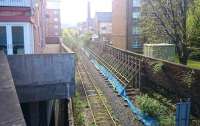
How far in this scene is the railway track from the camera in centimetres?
1280

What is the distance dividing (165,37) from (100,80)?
18.9ft

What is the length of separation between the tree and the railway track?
19.3 feet

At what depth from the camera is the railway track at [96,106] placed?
504 inches

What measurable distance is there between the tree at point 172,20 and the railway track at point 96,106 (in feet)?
19.3

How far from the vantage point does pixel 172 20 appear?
62.0ft

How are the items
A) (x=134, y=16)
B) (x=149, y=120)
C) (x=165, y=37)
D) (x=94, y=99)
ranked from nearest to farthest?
(x=149, y=120) → (x=94, y=99) → (x=165, y=37) → (x=134, y=16)

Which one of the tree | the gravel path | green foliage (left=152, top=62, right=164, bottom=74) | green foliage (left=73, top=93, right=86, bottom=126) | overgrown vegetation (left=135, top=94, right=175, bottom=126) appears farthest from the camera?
the tree

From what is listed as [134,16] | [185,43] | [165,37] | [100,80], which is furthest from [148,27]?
[134,16]

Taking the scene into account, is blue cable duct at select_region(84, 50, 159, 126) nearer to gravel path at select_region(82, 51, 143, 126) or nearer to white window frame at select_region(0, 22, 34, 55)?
gravel path at select_region(82, 51, 143, 126)

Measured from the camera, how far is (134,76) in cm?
1892

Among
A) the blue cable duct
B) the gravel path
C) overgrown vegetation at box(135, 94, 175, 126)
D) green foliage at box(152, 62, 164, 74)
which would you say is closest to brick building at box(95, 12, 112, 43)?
the blue cable duct

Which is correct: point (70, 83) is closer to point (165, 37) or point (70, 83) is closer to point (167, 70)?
point (167, 70)

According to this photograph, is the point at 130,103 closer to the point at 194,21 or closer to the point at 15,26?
the point at 15,26

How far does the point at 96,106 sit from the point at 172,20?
7851 mm
